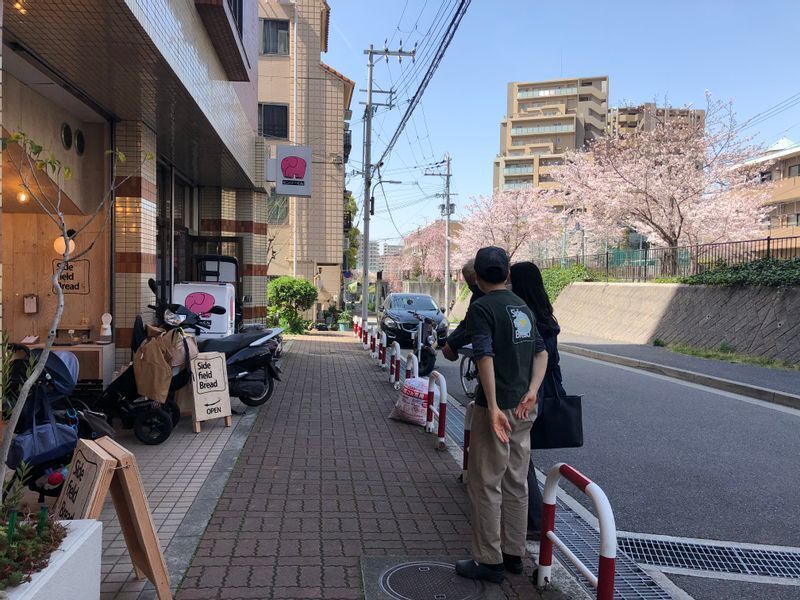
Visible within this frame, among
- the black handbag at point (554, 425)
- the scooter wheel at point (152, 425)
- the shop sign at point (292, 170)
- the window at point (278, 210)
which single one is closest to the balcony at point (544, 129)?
the window at point (278, 210)

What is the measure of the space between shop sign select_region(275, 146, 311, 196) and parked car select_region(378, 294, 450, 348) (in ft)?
12.6

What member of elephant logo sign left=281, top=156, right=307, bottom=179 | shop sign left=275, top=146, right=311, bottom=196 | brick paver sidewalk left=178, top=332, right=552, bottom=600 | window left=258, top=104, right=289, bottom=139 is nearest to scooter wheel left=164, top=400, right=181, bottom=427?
brick paver sidewalk left=178, top=332, right=552, bottom=600

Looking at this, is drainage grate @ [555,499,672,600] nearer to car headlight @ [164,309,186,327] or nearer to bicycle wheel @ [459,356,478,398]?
car headlight @ [164,309,186,327]

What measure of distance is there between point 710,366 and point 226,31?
455 inches

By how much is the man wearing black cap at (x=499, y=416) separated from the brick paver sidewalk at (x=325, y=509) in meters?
0.28

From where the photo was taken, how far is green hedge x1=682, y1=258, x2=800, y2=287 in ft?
48.7

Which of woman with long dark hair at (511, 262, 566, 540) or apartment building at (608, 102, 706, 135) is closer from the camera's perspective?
woman with long dark hair at (511, 262, 566, 540)

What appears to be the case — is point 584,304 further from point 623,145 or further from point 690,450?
point 690,450

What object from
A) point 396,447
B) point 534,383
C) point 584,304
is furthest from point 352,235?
point 534,383

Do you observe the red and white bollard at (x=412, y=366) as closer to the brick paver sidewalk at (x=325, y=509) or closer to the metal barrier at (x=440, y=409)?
the brick paver sidewalk at (x=325, y=509)

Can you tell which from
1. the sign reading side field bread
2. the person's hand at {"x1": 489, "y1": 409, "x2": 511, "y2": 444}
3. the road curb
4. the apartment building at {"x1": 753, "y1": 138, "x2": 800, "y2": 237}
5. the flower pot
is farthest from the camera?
the apartment building at {"x1": 753, "y1": 138, "x2": 800, "y2": 237}

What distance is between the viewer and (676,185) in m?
22.7

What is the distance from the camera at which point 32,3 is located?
4672 mm

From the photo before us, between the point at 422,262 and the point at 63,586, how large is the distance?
68831mm
